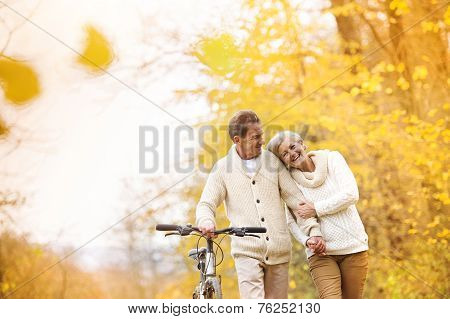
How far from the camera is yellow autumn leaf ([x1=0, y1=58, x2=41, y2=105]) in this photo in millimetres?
6691

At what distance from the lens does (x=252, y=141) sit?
11.4 ft

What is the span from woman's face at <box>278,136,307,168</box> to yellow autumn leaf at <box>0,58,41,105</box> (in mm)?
3949

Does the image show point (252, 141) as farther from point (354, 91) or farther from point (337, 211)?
point (354, 91)

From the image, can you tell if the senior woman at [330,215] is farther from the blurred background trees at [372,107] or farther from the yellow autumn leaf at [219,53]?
the yellow autumn leaf at [219,53]

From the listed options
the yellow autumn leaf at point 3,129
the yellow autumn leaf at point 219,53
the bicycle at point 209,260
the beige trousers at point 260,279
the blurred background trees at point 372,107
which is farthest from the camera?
the yellow autumn leaf at point 3,129

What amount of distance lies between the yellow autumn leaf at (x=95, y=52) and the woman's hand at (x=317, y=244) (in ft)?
13.5

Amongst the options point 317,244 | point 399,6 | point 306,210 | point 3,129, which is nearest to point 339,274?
point 317,244

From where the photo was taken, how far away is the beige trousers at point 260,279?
11.1 feet

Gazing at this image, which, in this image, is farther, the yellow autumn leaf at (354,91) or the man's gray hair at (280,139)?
the yellow autumn leaf at (354,91)

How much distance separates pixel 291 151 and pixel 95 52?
4.21 meters

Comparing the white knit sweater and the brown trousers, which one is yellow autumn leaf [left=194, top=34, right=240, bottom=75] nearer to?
the white knit sweater

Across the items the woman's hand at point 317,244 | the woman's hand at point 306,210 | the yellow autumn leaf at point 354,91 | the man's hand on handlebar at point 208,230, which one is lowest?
the woman's hand at point 317,244

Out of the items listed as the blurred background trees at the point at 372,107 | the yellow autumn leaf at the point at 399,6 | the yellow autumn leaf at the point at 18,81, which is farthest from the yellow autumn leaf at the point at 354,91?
the yellow autumn leaf at the point at 18,81

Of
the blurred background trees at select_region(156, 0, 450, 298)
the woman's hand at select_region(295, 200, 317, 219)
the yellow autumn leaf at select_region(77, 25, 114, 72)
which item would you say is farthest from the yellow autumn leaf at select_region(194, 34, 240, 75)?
the woman's hand at select_region(295, 200, 317, 219)
